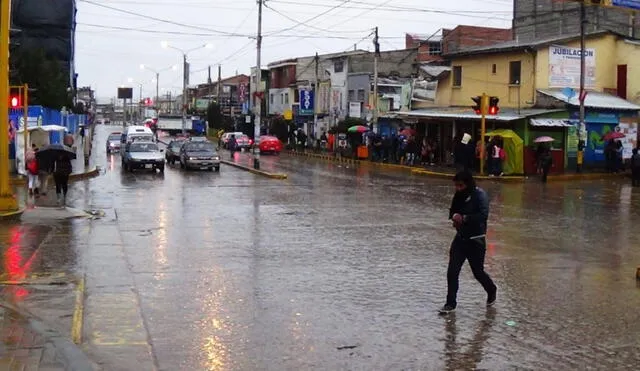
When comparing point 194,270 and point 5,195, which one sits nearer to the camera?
point 194,270

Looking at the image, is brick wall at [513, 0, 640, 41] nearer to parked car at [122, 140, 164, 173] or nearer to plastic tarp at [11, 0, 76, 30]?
parked car at [122, 140, 164, 173]

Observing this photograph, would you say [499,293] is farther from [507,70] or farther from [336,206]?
[507,70]

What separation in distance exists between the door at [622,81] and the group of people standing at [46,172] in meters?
28.7

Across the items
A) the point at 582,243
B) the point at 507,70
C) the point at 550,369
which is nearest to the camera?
the point at 550,369

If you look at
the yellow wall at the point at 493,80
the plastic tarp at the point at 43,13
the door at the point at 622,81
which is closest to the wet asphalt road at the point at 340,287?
the yellow wall at the point at 493,80

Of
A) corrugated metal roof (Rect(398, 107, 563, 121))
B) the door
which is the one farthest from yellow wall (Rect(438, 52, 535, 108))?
the door

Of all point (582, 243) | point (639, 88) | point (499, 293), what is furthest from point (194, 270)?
point (639, 88)

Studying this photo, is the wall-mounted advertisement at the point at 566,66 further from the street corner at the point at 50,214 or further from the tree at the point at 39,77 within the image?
the tree at the point at 39,77

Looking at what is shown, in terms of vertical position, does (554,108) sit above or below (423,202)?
above

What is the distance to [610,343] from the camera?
8148mm

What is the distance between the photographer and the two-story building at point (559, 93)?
36.9 metres

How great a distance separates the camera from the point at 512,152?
35.6 meters

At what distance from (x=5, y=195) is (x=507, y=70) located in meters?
28.3

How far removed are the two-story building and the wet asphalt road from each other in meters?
15.1
